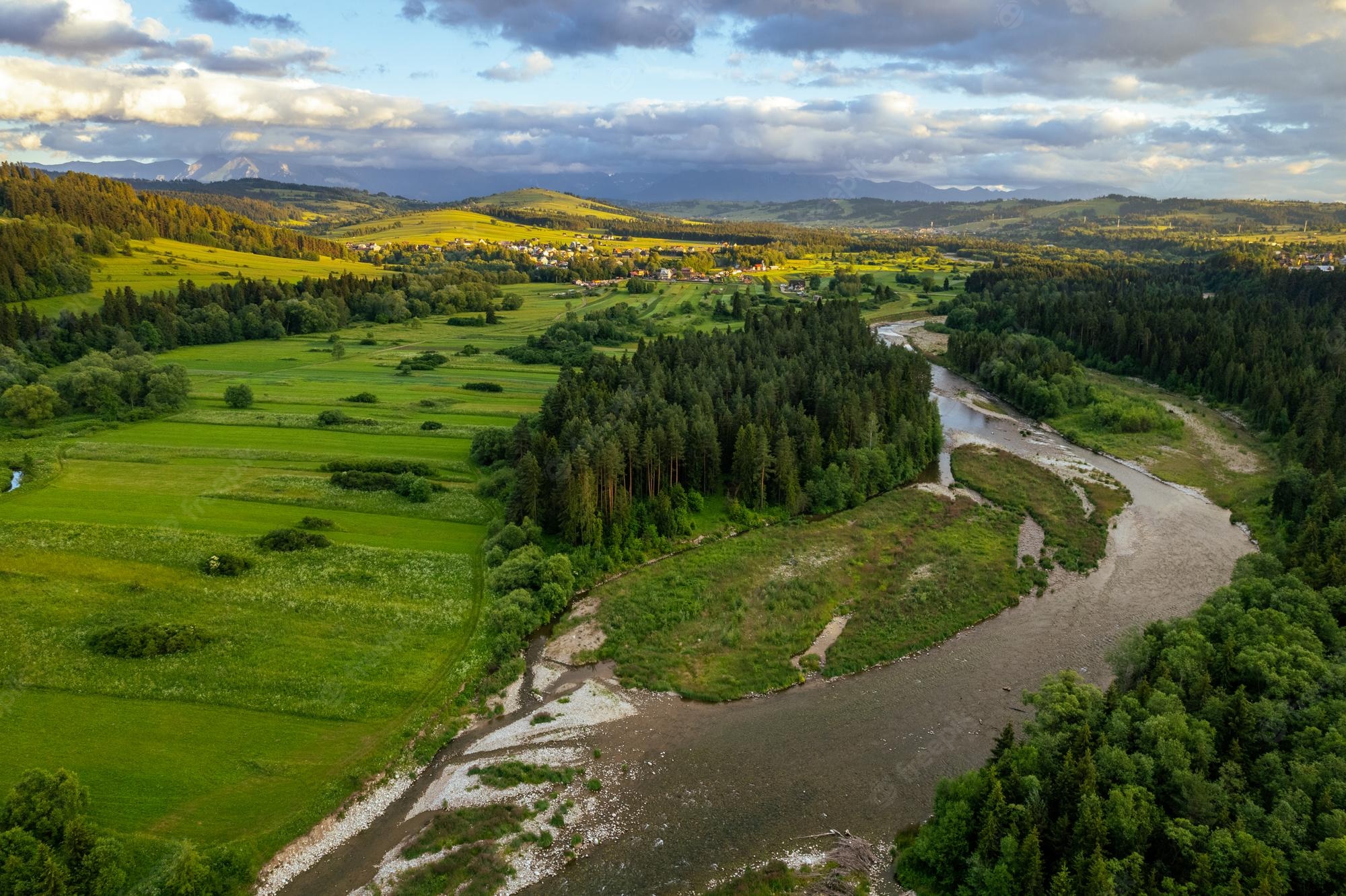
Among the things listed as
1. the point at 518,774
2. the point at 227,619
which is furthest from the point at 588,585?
the point at 227,619

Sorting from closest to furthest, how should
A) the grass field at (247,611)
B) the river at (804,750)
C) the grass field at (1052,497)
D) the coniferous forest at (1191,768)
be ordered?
the coniferous forest at (1191,768), the river at (804,750), the grass field at (247,611), the grass field at (1052,497)

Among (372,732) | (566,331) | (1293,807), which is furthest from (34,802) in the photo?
(566,331)

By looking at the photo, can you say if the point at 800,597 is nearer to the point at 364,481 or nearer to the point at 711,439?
the point at 711,439

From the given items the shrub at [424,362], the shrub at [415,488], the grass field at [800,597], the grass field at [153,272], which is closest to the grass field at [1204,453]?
the grass field at [800,597]

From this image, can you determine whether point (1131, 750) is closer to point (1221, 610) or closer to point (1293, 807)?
point (1293, 807)

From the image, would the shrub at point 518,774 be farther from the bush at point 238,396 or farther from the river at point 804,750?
the bush at point 238,396

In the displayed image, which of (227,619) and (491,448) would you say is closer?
(227,619)
